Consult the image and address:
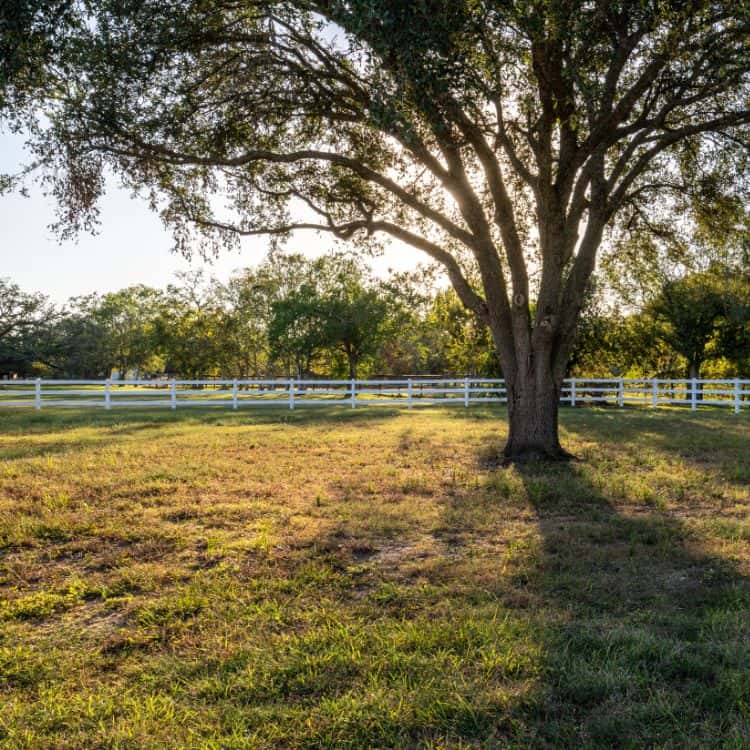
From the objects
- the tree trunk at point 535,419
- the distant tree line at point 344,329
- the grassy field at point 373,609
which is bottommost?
the grassy field at point 373,609

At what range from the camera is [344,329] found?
3803 centimetres

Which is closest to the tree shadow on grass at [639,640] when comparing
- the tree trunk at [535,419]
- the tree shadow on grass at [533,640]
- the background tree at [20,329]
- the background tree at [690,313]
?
the tree shadow on grass at [533,640]

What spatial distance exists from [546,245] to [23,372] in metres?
56.9

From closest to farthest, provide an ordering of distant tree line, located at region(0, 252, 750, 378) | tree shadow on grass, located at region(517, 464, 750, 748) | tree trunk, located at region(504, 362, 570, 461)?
tree shadow on grass, located at region(517, 464, 750, 748) → tree trunk, located at region(504, 362, 570, 461) → distant tree line, located at region(0, 252, 750, 378)

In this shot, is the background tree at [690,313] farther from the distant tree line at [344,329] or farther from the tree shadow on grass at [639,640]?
the tree shadow on grass at [639,640]

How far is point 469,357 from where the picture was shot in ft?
105

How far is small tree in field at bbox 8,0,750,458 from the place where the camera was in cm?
762

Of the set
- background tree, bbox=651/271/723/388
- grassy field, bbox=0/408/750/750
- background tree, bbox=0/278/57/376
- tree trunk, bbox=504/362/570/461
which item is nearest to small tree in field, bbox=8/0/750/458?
tree trunk, bbox=504/362/570/461

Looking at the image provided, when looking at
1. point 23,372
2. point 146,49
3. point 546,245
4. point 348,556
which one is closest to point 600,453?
point 546,245

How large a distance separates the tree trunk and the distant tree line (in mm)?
4368

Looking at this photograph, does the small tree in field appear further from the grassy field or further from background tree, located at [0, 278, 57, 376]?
background tree, located at [0, 278, 57, 376]

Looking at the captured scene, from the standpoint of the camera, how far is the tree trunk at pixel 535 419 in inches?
416

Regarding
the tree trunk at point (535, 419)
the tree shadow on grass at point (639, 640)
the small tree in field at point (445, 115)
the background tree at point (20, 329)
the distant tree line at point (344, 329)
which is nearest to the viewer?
the tree shadow on grass at point (639, 640)

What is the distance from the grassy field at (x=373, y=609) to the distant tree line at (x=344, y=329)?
7441 mm
